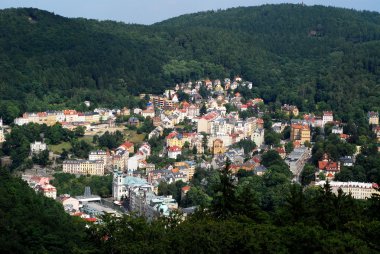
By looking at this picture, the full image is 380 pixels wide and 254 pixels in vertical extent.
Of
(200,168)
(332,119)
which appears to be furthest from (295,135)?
(200,168)

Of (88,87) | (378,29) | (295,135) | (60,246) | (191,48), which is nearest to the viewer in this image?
(60,246)

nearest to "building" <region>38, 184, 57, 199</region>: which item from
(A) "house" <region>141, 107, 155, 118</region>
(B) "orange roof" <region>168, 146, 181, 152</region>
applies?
(B) "orange roof" <region>168, 146, 181, 152</region>

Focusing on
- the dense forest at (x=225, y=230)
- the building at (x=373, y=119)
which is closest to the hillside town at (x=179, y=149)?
the building at (x=373, y=119)

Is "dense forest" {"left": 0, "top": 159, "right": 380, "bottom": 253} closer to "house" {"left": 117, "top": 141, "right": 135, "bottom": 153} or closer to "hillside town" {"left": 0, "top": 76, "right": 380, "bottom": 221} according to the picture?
"hillside town" {"left": 0, "top": 76, "right": 380, "bottom": 221}

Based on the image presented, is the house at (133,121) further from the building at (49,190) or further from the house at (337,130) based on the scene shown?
the building at (49,190)

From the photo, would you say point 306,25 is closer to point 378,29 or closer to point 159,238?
point 378,29

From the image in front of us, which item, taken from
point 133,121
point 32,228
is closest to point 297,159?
point 133,121
